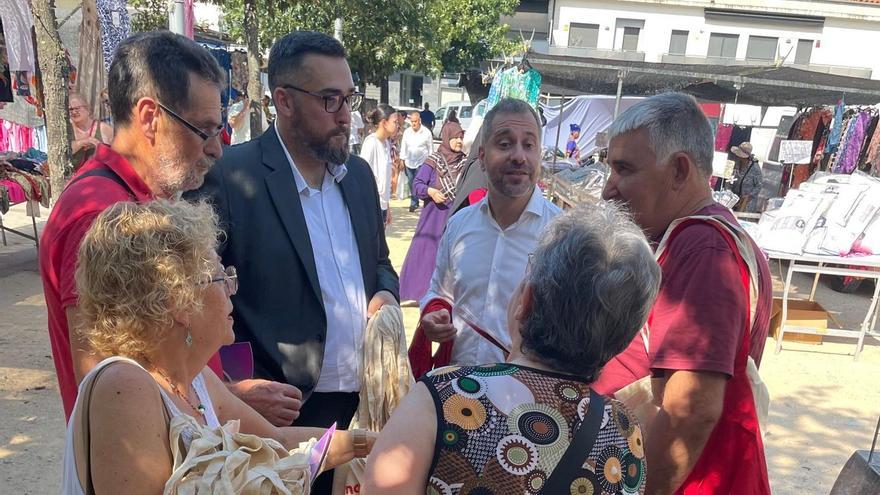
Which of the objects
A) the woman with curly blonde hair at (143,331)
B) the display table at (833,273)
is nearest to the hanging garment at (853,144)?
the display table at (833,273)

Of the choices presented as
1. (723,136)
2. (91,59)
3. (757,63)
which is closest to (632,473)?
(91,59)

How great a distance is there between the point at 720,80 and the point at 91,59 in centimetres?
822

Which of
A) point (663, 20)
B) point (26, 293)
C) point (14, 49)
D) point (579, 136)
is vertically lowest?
point (26, 293)

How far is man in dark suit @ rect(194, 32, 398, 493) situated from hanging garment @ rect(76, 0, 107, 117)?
4.59m

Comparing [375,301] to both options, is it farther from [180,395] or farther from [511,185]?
[180,395]

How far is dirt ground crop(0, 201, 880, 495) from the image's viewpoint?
370cm

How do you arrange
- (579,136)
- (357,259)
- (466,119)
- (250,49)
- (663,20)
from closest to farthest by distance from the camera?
(357,259) → (250,49) → (579,136) → (466,119) → (663,20)

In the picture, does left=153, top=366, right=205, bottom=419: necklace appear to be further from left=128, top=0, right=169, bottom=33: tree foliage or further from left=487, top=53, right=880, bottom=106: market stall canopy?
left=128, top=0, right=169, bottom=33: tree foliage

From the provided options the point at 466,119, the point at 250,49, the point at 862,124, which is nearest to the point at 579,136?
the point at 466,119

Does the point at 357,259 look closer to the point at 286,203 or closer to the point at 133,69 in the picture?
the point at 286,203

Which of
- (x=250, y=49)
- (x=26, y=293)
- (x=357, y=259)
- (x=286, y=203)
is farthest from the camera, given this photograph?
(x=250, y=49)

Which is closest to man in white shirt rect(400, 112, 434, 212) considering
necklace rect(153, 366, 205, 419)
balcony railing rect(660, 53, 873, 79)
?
necklace rect(153, 366, 205, 419)

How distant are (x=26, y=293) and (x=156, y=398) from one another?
20.8 feet

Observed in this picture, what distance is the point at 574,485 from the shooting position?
1.17 m
